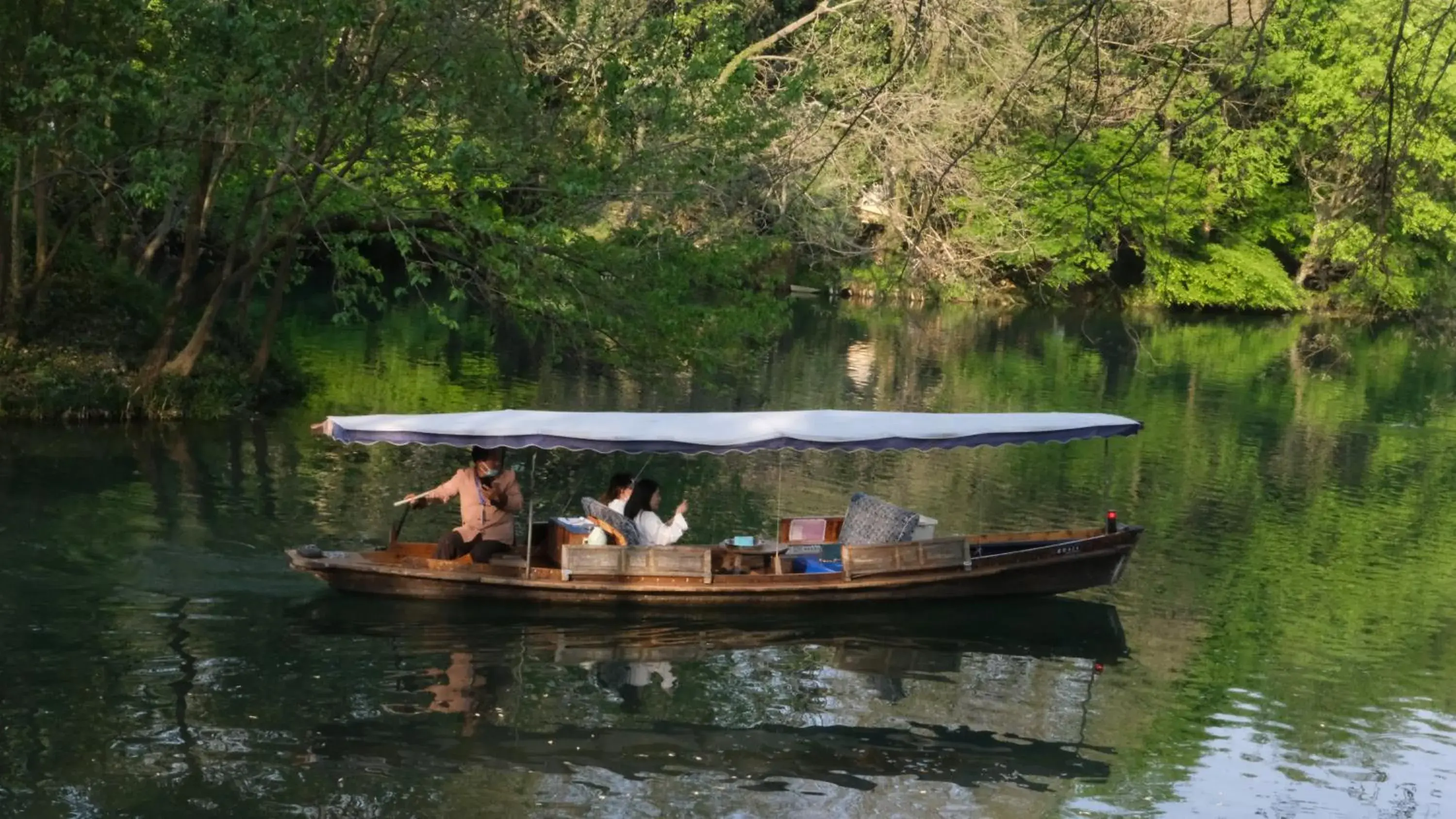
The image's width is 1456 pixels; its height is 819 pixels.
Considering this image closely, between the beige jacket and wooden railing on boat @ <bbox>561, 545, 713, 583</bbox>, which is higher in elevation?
the beige jacket

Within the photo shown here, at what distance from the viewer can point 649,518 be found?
16797 mm

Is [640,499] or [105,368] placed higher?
[105,368]

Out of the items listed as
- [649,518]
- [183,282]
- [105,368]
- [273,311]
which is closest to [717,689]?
[649,518]

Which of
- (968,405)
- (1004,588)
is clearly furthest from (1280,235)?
(1004,588)

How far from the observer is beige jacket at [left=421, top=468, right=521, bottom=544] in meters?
16.4

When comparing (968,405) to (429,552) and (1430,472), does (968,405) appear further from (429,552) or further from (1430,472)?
(429,552)

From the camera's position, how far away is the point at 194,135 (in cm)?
2139

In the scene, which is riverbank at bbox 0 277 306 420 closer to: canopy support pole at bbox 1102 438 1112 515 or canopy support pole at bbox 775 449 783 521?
canopy support pole at bbox 775 449 783 521

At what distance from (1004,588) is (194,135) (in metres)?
12.1

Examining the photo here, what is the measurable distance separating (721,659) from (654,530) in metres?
2.02

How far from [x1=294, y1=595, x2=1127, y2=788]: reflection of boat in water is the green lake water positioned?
4 centimetres

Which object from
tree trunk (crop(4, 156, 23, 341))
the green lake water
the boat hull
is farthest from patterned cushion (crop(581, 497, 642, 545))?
tree trunk (crop(4, 156, 23, 341))

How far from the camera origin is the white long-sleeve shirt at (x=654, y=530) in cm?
1675

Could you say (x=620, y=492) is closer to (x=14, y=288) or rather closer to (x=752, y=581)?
(x=752, y=581)
